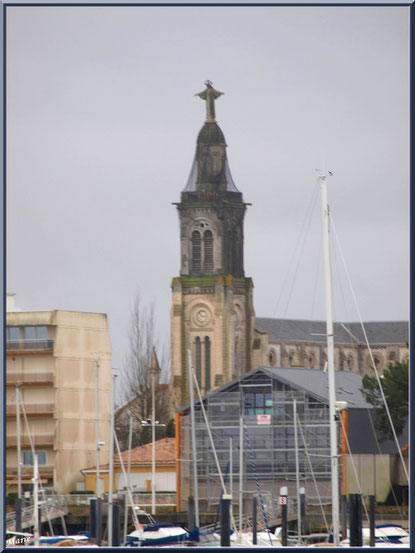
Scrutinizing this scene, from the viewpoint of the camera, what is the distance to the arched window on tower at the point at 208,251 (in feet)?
244

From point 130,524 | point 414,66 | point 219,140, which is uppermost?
point 219,140

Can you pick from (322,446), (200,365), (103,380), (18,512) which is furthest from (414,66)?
(200,365)

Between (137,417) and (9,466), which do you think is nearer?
(9,466)

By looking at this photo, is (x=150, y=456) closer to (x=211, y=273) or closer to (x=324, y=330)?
(x=211, y=273)

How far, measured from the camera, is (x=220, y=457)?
130ft

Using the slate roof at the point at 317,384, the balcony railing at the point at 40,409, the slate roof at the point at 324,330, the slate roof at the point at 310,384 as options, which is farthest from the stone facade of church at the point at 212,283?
the slate roof at the point at 310,384

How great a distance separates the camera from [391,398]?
40.0m

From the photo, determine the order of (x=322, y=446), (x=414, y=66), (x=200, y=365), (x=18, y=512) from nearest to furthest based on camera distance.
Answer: (x=414, y=66) < (x=18, y=512) < (x=322, y=446) < (x=200, y=365)

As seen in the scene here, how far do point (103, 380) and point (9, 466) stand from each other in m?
6.17

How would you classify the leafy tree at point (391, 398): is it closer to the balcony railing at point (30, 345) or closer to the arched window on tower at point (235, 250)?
the balcony railing at point (30, 345)

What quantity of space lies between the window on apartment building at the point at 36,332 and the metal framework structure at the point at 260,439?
793 cm

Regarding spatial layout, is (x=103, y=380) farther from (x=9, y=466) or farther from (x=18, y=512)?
(x=18, y=512)

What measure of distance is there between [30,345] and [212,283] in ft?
97.5

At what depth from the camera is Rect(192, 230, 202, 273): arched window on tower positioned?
244 feet
